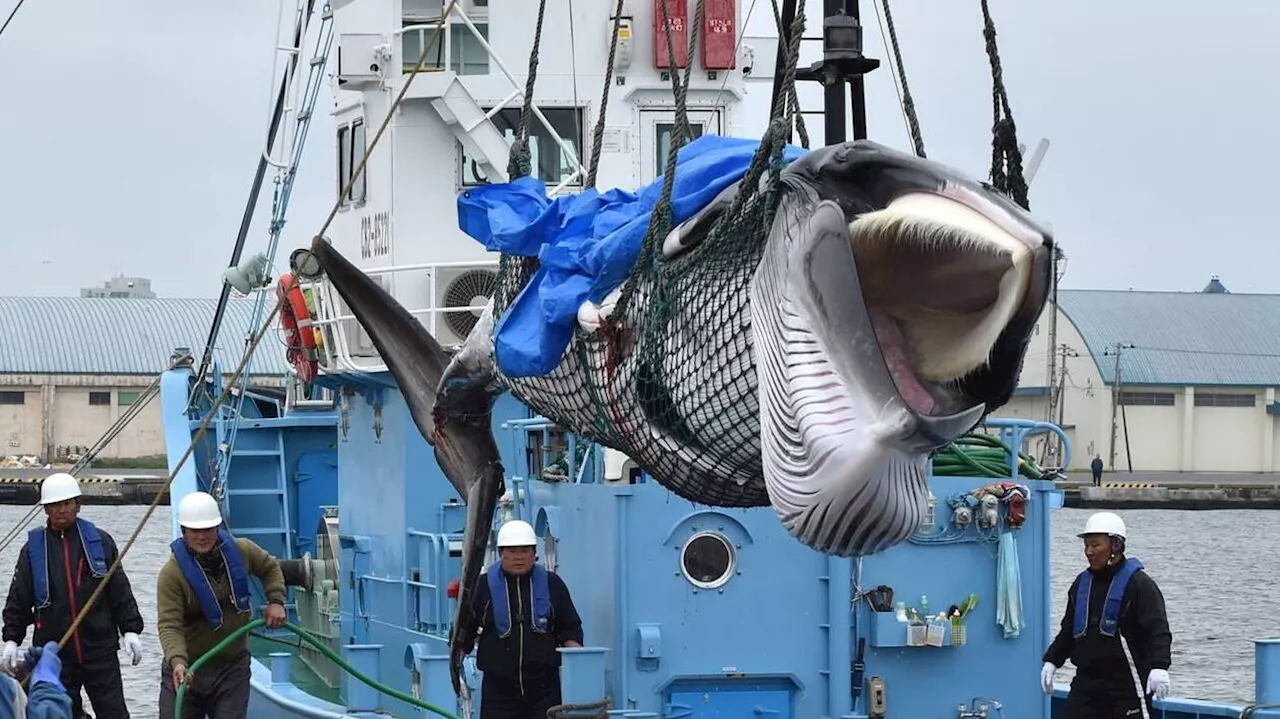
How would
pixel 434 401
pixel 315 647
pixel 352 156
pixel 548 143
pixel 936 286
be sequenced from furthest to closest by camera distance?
pixel 352 156 → pixel 548 143 → pixel 315 647 → pixel 434 401 → pixel 936 286

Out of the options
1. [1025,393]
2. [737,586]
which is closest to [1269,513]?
[1025,393]

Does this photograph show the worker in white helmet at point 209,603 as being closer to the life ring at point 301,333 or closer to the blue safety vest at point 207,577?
the blue safety vest at point 207,577

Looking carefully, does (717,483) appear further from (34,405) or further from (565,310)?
(34,405)

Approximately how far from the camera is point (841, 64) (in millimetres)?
6898

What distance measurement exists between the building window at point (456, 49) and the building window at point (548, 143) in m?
0.44

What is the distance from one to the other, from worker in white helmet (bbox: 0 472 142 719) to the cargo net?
5.93 meters

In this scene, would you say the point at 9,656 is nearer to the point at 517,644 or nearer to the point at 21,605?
the point at 21,605

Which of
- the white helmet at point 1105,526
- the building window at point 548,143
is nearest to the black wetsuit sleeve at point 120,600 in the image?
the white helmet at point 1105,526

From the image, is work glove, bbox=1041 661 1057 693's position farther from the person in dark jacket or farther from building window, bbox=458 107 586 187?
building window, bbox=458 107 586 187

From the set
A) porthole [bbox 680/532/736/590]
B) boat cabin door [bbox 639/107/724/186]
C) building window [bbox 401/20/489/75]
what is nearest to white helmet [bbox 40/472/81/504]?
porthole [bbox 680/532/736/590]

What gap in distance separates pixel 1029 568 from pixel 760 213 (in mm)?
8837

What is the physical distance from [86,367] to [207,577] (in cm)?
6377

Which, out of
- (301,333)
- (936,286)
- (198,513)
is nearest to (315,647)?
(198,513)

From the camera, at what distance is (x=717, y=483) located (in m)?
5.11
